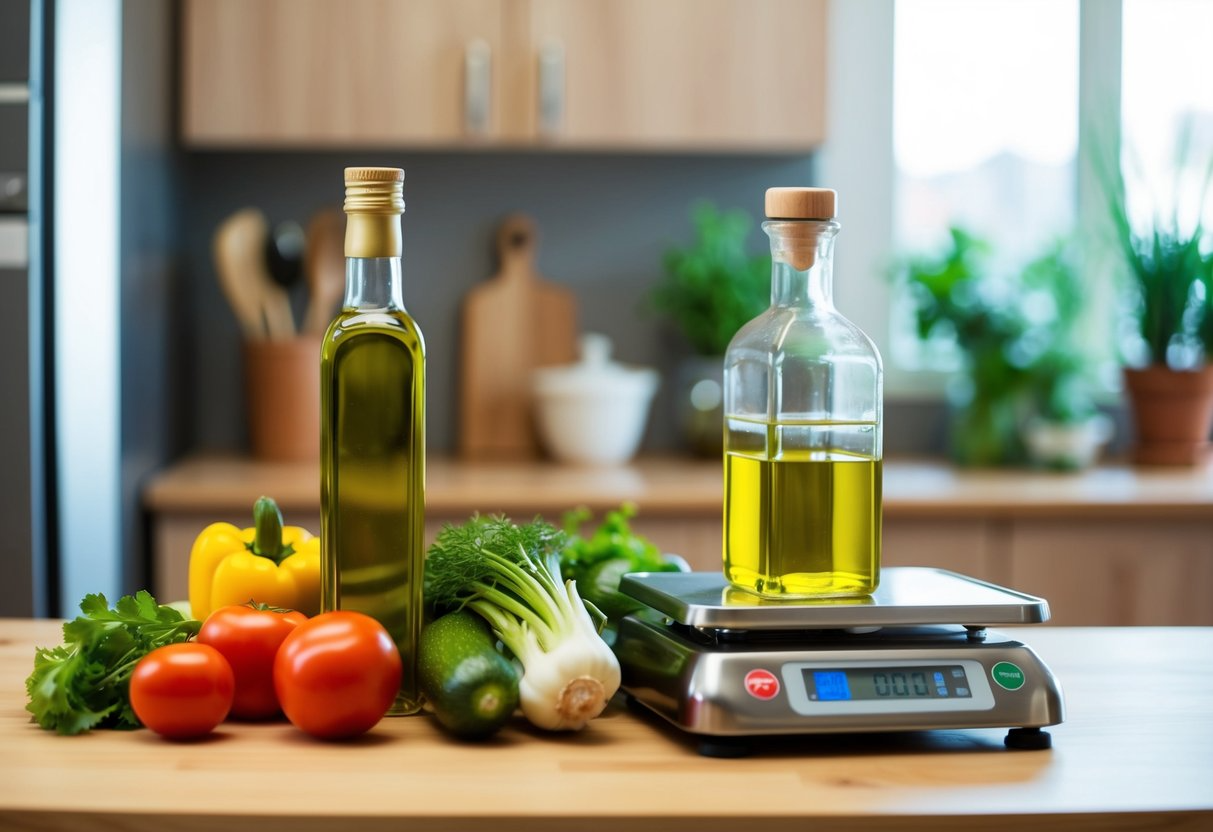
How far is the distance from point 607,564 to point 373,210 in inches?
17.1

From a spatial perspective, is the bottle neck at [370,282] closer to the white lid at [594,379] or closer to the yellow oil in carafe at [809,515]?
the yellow oil in carafe at [809,515]

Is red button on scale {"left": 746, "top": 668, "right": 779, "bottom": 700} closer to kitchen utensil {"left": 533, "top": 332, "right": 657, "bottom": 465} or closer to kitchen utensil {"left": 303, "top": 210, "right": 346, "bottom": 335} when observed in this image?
kitchen utensil {"left": 533, "top": 332, "right": 657, "bottom": 465}

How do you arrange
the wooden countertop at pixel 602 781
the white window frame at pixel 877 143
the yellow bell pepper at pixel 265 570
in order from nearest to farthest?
1. the wooden countertop at pixel 602 781
2. the yellow bell pepper at pixel 265 570
3. the white window frame at pixel 877 143

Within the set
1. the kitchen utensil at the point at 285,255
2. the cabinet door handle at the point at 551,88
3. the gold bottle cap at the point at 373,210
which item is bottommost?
the gold bottle cap at the point at 373,210

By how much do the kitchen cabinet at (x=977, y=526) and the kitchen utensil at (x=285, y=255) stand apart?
0.53m

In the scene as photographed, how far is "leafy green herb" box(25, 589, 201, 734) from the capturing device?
1030mm

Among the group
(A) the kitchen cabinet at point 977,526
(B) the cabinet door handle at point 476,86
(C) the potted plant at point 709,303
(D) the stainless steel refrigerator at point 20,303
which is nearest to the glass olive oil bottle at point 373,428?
(D) the stainless steel refrigerator at point 20,303

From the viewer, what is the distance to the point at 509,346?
10.5ft

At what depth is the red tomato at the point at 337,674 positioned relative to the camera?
3.24 feet

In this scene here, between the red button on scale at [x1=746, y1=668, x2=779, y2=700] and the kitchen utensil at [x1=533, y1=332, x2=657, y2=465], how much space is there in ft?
6.45

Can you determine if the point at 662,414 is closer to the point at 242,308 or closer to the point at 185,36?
the point at 242,308

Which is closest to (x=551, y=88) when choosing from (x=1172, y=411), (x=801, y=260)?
(x=1172, y=411)

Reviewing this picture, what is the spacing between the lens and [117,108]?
2400 millimetres

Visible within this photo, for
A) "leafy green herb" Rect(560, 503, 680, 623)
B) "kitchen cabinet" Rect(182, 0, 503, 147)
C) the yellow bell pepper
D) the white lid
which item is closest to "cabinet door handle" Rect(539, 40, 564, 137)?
"kitchen cabinet" Rect(182, 0, 503, 147)
